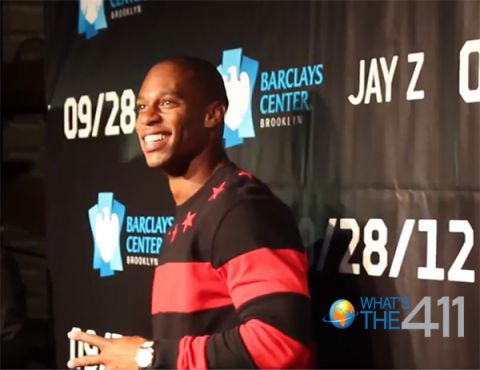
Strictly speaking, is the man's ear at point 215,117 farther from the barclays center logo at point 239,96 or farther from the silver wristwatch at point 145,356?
the silver wristwatch at point 145,356

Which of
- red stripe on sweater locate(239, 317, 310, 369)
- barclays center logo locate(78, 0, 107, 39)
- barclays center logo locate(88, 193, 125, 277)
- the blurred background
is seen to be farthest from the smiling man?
the blurred background

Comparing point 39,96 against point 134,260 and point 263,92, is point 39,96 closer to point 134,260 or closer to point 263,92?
point 134,260

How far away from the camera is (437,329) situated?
1705 millimetres

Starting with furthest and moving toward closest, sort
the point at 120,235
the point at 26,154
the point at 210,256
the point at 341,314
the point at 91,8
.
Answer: the point at 26,154 → the point at 91,8 → the point at 120,235 → the point at 210,256 → the point at 341,314

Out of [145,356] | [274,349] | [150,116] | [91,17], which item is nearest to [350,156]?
[274,349]

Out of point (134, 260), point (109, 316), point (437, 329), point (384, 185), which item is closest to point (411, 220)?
point (384, 185)

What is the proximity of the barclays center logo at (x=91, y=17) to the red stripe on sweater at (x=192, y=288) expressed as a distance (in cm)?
77

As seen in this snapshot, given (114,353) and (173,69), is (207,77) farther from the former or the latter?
(114,353)

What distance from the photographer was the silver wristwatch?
2.07 m

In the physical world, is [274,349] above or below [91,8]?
below

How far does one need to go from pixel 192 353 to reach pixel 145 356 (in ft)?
0.55

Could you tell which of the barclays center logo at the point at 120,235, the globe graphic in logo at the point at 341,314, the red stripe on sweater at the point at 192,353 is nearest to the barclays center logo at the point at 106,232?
the barclays center logo at the point at 120,235

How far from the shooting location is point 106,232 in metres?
2.41

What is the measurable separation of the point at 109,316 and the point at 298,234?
72 centimetres
